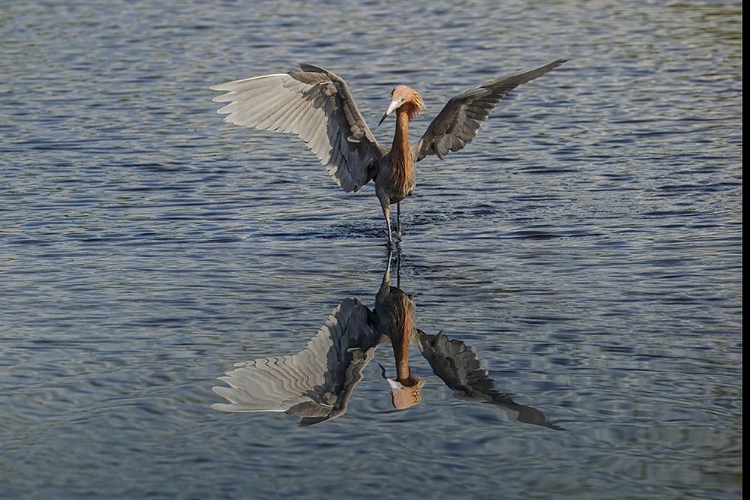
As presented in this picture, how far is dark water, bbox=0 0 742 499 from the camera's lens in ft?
19.1

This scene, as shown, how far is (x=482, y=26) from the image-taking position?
65.3ft

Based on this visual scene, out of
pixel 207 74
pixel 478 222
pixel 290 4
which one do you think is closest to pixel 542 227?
pixel 478 222

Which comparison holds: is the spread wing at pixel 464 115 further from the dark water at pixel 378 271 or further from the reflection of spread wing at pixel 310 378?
the reflection of spread wing at pixel 310 378

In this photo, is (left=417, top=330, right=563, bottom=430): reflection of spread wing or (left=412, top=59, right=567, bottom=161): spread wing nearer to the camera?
(left=417, top=330, right=563, bottom=430): reflection of spread wing

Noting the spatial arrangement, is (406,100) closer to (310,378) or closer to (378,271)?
(378,271)

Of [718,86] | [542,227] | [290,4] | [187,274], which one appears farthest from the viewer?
[290,4]

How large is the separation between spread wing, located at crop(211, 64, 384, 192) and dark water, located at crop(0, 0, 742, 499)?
1.95 ft

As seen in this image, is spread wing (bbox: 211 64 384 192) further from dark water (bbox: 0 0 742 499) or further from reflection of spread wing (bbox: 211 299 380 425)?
reflection of spread wing (bbox: 211 299 380 425)

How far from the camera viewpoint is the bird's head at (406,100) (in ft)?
32.3

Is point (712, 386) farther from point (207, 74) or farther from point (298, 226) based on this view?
point (207, 74)

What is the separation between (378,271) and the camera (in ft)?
29.9

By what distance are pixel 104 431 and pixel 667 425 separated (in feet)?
8.59

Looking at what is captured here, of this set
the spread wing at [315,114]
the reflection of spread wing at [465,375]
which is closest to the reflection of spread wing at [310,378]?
the reflection of spread wing at [465,375]

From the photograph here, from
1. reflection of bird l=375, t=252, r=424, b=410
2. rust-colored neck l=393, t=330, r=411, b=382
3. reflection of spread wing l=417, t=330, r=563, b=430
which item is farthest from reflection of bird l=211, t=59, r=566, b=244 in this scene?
reflection of spread wing l=417, t=330, r=563, b=430
